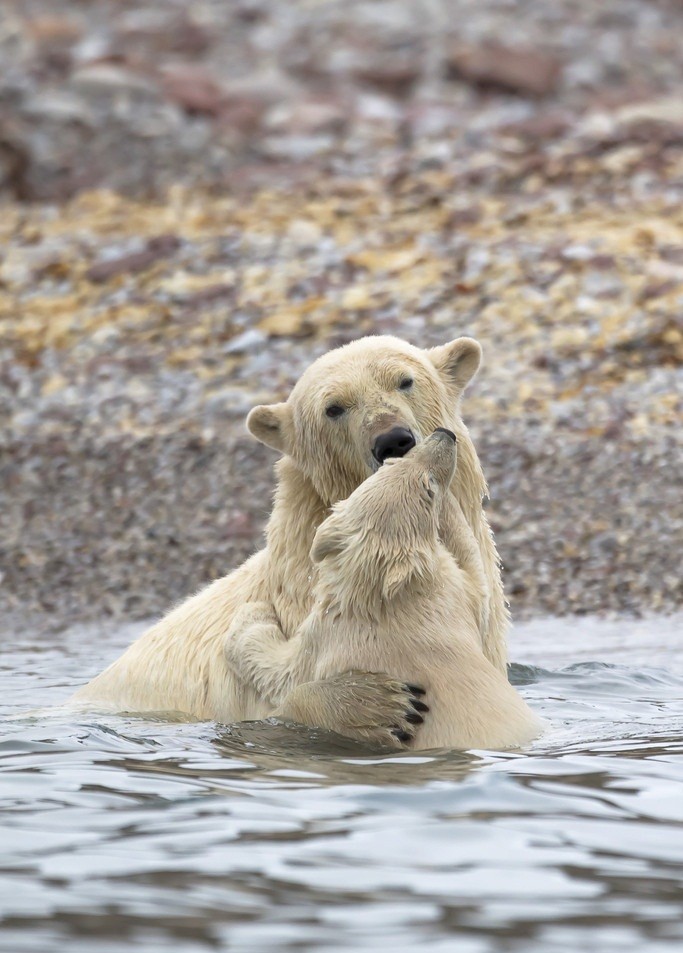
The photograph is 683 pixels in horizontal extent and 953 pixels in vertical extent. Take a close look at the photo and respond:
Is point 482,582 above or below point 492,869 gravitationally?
above

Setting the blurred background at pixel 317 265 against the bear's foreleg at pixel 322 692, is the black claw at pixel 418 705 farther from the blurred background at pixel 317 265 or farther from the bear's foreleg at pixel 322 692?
the blurred background at pixel 317 265

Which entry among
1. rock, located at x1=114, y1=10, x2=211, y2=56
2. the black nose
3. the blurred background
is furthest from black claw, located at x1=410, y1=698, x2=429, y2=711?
rock, located at x1=114, y1=10, x2=211, y2=56

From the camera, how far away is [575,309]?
13125 millimetres

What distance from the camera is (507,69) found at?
19734 millimetres

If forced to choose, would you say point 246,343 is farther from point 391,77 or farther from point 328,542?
point 328,542

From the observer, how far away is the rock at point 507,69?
19516 mm

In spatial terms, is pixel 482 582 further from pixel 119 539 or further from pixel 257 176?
pixel 257 176

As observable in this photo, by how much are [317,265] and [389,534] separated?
939 cm

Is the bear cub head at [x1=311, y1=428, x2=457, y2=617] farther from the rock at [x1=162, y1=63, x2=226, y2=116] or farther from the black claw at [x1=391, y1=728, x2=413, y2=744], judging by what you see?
the rock at [x1=162, y1=63, x2=226, y2=116]

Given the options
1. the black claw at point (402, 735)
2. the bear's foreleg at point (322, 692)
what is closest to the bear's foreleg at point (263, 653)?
the bear's foreleg at point (322, 692)

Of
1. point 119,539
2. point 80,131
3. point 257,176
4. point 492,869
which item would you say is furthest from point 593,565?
point 80,131

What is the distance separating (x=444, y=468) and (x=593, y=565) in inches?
199

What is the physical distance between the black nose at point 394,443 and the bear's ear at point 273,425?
624 mm

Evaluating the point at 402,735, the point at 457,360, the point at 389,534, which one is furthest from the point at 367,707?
the point at 457,360
